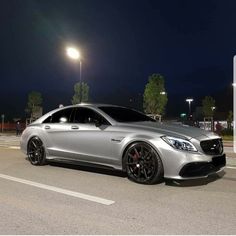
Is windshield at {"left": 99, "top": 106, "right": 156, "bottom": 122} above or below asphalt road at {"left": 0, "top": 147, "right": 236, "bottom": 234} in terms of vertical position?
above

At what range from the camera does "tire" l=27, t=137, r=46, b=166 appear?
9.38 metres

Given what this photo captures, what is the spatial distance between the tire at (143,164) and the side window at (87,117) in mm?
951

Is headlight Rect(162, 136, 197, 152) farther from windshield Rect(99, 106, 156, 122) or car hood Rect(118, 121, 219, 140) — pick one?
windshield Rect(99, 106, 156, 122)

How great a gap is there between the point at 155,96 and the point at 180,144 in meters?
34.5

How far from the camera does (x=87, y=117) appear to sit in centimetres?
847

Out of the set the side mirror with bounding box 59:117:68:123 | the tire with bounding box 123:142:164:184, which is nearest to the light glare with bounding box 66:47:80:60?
the side mirror with bounding box 59:117:68:123

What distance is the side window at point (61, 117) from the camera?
8.94m

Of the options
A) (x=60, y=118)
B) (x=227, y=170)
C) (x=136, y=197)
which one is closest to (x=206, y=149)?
(x=136, y=197)

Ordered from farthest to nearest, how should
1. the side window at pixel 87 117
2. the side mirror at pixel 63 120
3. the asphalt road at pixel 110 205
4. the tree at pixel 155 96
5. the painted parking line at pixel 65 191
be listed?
the tree at pixel 155 96, the side mirror at pixel 63 120, the side window at pixel 87 117, the painted parking line at pixel 65 191, the asphalt road at pixel 110 205

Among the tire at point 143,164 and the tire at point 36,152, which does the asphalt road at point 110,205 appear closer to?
the tire at point 143,164

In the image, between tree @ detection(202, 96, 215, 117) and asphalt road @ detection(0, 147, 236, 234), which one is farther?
tree @ detection(202, 96, 215, 117)

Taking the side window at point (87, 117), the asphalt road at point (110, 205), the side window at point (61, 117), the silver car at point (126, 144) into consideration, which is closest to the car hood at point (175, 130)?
the silver car at point (126, 144)

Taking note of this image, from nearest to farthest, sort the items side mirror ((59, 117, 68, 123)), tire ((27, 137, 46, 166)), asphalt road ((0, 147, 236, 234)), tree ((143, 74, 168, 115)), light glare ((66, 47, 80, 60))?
asphalt road ((0, 147, 236, 234)), side mirror ((59, 117, 68, 123)), tire ((27, 137, 46, 166)), light glare ((66, 47, 80, 60)), tree ((143, 74, 168, 115))

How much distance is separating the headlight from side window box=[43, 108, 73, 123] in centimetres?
271
